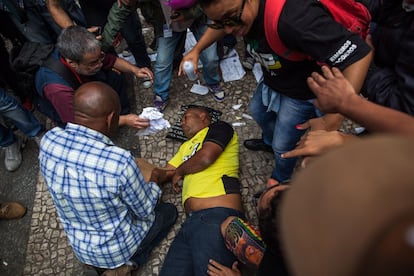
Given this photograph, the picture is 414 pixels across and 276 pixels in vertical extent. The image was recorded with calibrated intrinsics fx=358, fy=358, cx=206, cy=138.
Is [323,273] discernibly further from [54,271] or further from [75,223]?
[54,271]

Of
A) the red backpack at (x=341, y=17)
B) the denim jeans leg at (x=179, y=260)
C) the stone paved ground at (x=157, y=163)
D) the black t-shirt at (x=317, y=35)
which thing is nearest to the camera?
the black t-shirt at (x=317, y=35)

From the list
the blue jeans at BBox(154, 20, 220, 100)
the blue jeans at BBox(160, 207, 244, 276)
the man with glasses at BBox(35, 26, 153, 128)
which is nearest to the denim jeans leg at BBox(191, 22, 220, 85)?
the blue jeans at BBox(154, 20, 220, 100)

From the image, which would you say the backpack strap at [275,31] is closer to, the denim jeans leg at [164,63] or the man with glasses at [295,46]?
the man with glasses at [295,46]

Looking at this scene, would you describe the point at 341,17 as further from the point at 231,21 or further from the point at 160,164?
the point at 160,164

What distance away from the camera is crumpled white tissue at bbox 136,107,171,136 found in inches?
152

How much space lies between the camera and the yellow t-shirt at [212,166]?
9.48 feet

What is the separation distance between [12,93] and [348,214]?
422 cm

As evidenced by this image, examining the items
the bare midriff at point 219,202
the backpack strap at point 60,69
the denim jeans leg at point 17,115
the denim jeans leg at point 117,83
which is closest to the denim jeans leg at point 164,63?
the denim jeans leg at point 117,83

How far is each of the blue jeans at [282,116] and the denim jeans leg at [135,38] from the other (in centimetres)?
176

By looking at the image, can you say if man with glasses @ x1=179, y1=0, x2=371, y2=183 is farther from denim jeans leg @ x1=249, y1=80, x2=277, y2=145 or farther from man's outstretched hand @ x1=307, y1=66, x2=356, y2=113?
denim jeans leg @ x1=249, y1=80, x2=277, y2=145

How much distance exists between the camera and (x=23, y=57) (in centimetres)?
319

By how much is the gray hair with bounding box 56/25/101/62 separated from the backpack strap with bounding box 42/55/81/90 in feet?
0.49

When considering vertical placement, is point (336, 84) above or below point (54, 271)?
above

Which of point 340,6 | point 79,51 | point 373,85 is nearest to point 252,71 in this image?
point 79,51
